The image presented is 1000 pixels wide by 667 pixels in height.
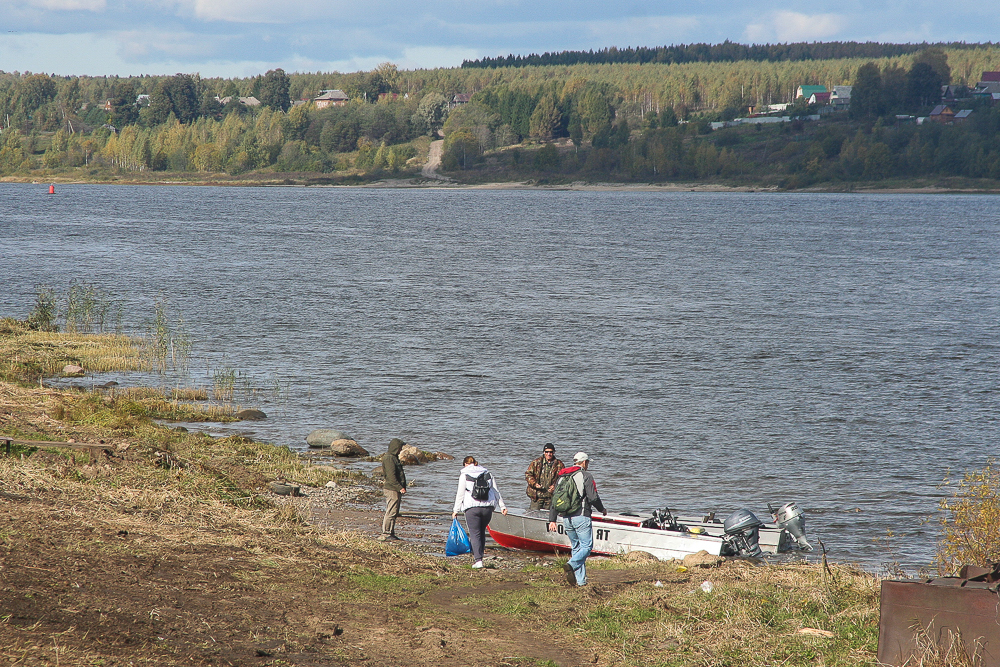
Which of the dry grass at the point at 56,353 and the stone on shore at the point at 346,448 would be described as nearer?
the stone on shore at the point at 346,448

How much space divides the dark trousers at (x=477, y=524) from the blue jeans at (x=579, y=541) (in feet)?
6.04

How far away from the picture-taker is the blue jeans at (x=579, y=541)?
1269 cm

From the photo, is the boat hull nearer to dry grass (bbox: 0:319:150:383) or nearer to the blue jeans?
the blue jeans

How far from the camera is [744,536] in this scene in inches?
629

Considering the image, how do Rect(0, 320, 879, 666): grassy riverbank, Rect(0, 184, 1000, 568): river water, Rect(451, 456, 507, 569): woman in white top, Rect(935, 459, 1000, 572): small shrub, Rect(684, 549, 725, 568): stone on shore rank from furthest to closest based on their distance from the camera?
Rect(0, 184, 1000, 568): river water, Rect(451, 456, 507, 569): woman in white top, Rect(684, 549, 725, 568): stone on shore, Rect(935, 459, 1000, 572): small shrub, Rect(0, 320, 879, 666): grassy riverbank

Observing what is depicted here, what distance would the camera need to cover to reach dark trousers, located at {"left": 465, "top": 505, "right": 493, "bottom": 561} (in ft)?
47.4

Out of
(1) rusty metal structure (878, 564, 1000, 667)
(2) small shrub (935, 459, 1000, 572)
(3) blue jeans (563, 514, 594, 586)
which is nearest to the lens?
(1) rusty metal structure (878, 564, 1000, 667)

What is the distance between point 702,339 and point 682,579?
30.6 meters

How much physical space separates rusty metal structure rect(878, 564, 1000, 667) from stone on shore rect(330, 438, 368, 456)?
619 inches

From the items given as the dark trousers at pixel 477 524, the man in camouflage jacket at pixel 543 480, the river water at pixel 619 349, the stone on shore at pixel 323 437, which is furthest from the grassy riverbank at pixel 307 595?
the stone on shore at pixel 323 437

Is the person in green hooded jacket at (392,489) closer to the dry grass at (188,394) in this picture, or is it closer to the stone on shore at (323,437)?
the stone on shore at (323,437)

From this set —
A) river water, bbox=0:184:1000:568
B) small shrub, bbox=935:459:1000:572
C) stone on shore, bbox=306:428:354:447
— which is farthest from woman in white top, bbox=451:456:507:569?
stone on shore, bbox=306:428:354:447

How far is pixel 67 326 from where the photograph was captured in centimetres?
3734

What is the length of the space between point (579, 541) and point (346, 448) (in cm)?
1105
